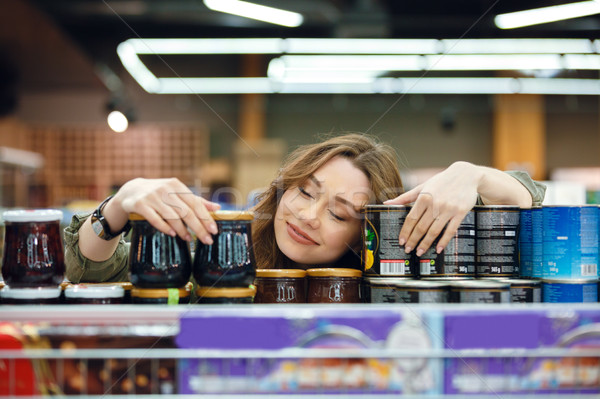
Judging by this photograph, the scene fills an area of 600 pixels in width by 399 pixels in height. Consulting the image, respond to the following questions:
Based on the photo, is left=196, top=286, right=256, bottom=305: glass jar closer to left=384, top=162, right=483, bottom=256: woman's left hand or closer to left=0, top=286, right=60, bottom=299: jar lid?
left=0, top=286, right=60, bottom=299: jar lid

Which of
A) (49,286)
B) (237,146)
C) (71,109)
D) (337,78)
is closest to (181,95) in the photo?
(237,146)

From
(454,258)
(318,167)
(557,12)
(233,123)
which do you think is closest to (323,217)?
(318,167)

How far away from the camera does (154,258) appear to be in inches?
46.2

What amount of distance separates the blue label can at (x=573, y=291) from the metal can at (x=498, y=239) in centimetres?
12

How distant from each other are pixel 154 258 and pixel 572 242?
0.98 metres

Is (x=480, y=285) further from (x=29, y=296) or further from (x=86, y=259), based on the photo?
(x=86, y=259)

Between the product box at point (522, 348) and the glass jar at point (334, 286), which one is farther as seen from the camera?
the glass jar at point (334, 286)

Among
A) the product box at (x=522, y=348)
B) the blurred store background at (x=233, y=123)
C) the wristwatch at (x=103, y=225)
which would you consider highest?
the blurred store background at (x=233, y=123)

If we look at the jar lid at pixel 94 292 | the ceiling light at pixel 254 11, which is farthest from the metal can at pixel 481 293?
the ceiling light at pixel 254 11

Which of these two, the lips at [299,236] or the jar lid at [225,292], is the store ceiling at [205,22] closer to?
the lips at [299,236]

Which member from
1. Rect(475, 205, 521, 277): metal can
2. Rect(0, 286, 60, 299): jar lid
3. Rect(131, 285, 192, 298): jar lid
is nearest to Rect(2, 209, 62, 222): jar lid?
Rect(0, 286, 60, 299): jar lid

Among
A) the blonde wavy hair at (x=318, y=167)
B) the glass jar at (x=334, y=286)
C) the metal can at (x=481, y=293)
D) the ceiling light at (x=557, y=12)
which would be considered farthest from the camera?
the ceiling light at (x=557, y=12)

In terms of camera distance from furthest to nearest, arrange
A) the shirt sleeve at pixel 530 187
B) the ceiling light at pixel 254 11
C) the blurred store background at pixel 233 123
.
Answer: the blurred store background at pixel 233 123, the ceiling light at pixel 254 11, the shirt sleeve at pixel 530 187

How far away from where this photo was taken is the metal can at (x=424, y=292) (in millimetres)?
1150
